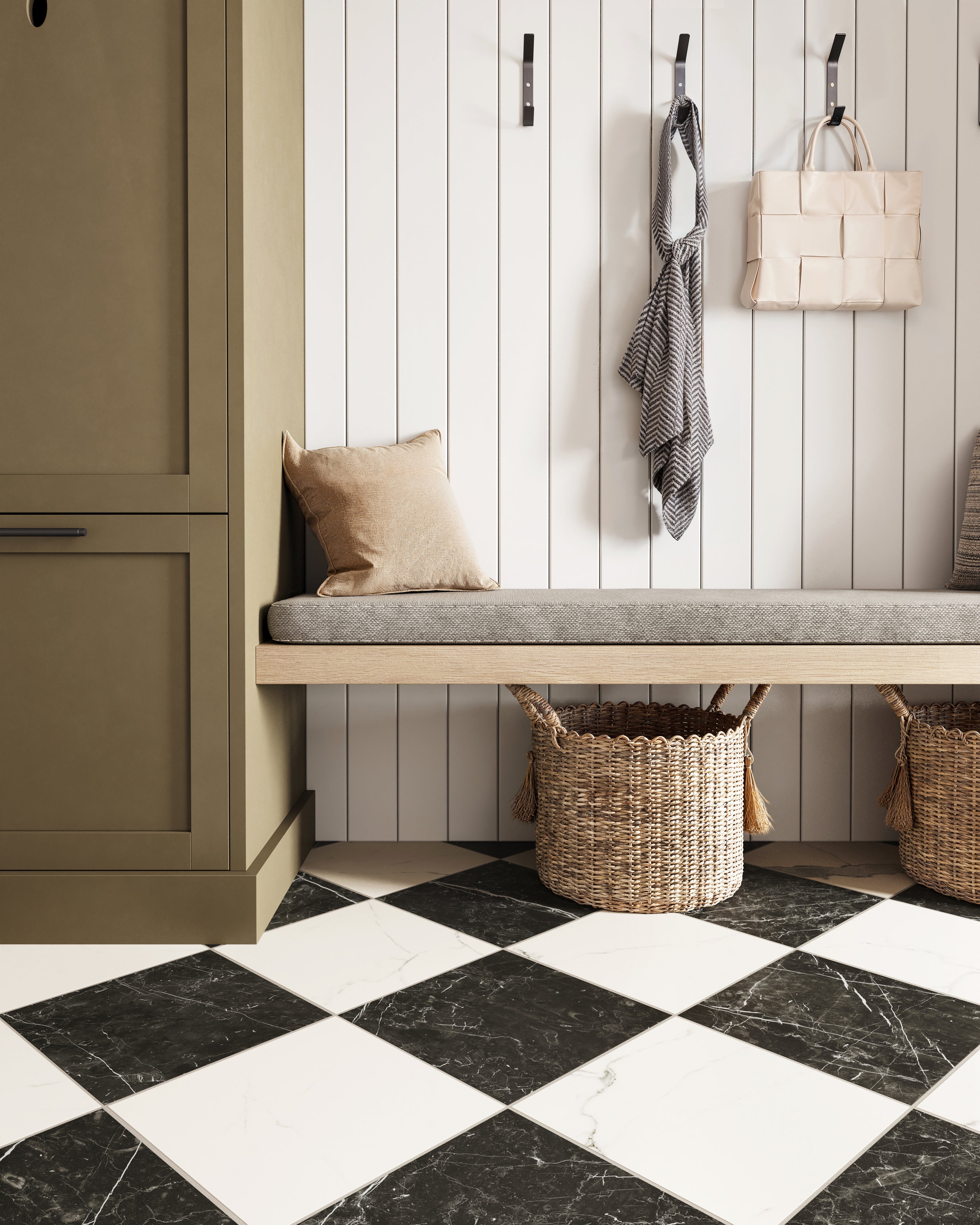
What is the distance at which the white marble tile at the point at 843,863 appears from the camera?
6.71 feet

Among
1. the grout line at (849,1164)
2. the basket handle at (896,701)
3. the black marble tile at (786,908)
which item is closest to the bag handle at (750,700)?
the basket handle at (896,701)

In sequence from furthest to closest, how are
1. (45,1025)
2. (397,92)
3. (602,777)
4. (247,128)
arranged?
1. (397,92)
2. (602,777)
3. (247,128)
4. (45,1025)

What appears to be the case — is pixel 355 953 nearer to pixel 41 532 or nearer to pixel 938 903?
pixel 41 532

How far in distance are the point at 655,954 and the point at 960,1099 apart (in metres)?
0.56

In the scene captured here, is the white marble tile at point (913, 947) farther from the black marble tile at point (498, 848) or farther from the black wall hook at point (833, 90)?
the black wall hook at point (833, 90)

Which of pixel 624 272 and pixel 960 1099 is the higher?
pixel 624 272

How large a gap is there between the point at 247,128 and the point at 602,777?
1.40 m

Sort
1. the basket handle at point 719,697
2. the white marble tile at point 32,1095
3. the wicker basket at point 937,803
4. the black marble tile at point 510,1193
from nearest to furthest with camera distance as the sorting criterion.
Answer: the black marble tile at point 510,1193 < the white marble tile at point 32,1095 < the wicker basket at point 937,803 < the basket handle at point 719,697

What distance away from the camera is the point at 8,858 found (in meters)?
1.70

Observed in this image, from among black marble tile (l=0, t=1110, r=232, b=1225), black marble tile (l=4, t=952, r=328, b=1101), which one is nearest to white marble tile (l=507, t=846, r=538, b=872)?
black marble tile (l=4, t=952, r=328, b=1101)

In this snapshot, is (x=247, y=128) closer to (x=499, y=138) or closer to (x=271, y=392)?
(x=271, y=392)

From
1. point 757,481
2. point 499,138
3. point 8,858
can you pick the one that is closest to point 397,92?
point 499,138

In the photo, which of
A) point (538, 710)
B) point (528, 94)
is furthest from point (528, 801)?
point (528, 94)

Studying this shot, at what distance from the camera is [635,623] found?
6.07ft
